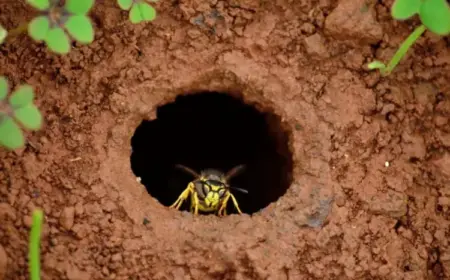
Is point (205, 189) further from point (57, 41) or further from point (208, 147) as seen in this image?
point (57, 41)

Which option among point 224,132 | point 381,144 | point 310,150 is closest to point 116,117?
point 310,150

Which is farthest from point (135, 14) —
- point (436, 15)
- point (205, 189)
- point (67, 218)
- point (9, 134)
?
point (205, 189)

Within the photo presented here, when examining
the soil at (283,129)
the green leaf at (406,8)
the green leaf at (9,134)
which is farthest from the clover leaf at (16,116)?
the green leaf at (406,8)

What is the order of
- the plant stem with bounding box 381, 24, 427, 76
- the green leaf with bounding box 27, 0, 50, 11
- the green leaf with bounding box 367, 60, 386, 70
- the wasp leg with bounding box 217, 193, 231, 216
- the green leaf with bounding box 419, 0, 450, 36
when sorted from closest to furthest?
the green leaf with bounding box 27, 0, 50, 11
the green leaf with bounding box 419, 0, 450, 36
the plant stem with bounding box 381, 24, 427, 76
the green leaf with bounding box 367, 60, 386, 70
the wasp leg with bounding box 217, 193, 231, 216

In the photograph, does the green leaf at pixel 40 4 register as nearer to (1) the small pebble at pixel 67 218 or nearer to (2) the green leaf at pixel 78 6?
(2) the green leaf at pixel 78 6

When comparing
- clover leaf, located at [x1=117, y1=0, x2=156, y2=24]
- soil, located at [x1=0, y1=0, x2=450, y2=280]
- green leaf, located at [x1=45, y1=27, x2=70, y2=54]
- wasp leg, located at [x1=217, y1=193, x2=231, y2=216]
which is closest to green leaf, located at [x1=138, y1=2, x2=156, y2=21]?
clover leaf, located at [x1=117, y1=0, x2=156, y2=24]

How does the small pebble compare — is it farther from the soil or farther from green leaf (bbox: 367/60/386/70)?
green leaf (bbox: 367/60/386/70)
